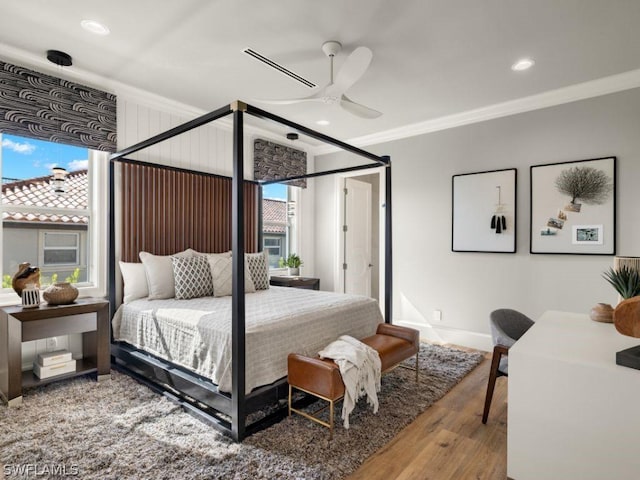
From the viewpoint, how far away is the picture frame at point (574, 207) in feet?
10.5

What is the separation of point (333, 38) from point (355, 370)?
2.28m

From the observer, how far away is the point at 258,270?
154 inches

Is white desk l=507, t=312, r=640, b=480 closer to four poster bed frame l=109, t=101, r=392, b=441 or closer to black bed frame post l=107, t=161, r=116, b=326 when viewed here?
four poster bed frame l=109, t=101, r=392, b=441

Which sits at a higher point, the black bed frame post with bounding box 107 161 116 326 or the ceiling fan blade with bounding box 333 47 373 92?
the ceiling fan blade with bounding box 333 47 373 92

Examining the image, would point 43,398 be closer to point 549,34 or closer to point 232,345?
point 232,345

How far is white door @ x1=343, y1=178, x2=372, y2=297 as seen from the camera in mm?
5449

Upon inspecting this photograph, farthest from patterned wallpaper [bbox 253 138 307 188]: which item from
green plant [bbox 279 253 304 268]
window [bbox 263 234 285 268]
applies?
green plant [bbox 279 253 304 268]

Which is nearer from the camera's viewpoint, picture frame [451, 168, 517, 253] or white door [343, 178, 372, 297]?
picture frame [451, 168, 517, 253]

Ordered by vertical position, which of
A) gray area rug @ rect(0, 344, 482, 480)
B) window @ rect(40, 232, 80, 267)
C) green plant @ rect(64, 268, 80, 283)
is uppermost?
window @ rect(40, 232, 80, 267)

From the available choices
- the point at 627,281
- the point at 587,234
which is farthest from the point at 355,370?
the point at 587,234

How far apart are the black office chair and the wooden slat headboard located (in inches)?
119

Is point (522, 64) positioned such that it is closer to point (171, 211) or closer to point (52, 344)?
point (171, 211)

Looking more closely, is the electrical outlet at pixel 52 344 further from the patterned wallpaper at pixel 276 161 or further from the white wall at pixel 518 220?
the white wall at pixel 518 220

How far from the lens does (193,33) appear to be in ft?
8.21
